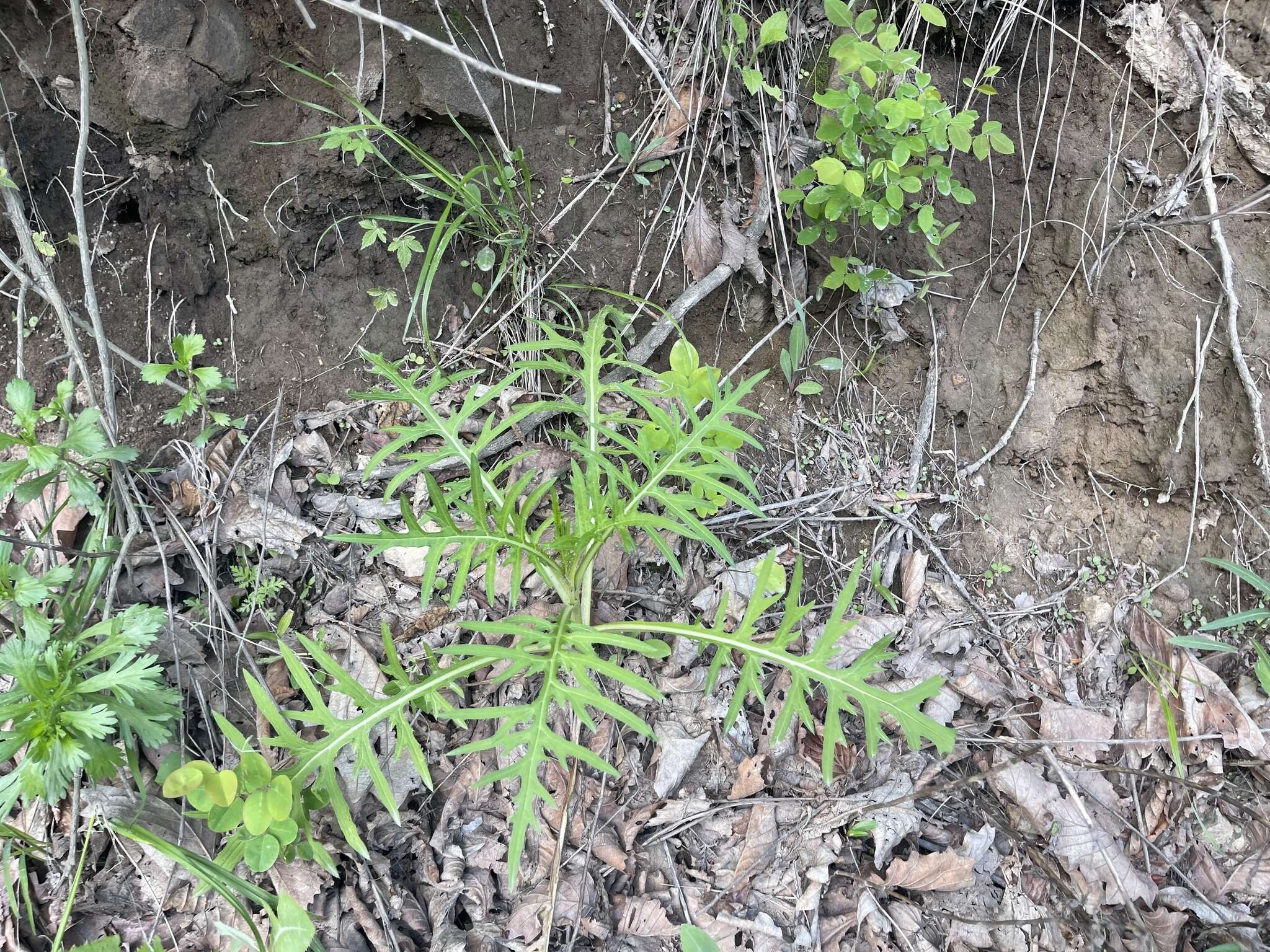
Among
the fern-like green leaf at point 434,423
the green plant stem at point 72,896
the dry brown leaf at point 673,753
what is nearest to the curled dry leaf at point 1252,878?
the dry brown leaf at point 673,753

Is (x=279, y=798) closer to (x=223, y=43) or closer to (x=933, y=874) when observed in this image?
(x=933, y=874)

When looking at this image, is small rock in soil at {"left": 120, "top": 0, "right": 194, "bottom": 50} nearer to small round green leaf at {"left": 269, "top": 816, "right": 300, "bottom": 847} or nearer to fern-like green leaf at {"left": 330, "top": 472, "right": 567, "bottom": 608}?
fern-like green leaf at {"left": 330, "top": 472, "right": 567, "bottom": 608}

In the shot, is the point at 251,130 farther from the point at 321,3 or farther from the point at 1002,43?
the point at 1002,43

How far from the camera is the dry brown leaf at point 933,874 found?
79.1 inches

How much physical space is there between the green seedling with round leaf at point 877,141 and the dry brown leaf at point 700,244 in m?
0.27

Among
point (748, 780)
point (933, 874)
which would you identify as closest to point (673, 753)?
point (748, 780)

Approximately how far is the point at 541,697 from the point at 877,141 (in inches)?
76.3

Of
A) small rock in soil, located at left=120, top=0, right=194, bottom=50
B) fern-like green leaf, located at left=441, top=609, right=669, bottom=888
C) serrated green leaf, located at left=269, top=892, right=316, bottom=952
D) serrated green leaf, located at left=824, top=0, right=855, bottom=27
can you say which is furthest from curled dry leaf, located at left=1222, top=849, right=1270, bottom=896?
small rock in soil, located at left=120, top=0, right=194, bottom=50

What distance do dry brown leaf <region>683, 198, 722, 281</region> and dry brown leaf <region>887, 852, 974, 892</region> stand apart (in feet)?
6.29

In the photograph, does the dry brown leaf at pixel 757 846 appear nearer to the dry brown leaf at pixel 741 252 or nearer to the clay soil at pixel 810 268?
the clay soil at pixel 810 268

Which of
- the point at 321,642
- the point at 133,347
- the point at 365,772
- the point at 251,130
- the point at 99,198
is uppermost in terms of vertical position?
the point at 251,130

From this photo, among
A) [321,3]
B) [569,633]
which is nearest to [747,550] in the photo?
[569,633]

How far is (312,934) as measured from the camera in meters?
1.63

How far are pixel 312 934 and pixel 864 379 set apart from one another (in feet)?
7.58
